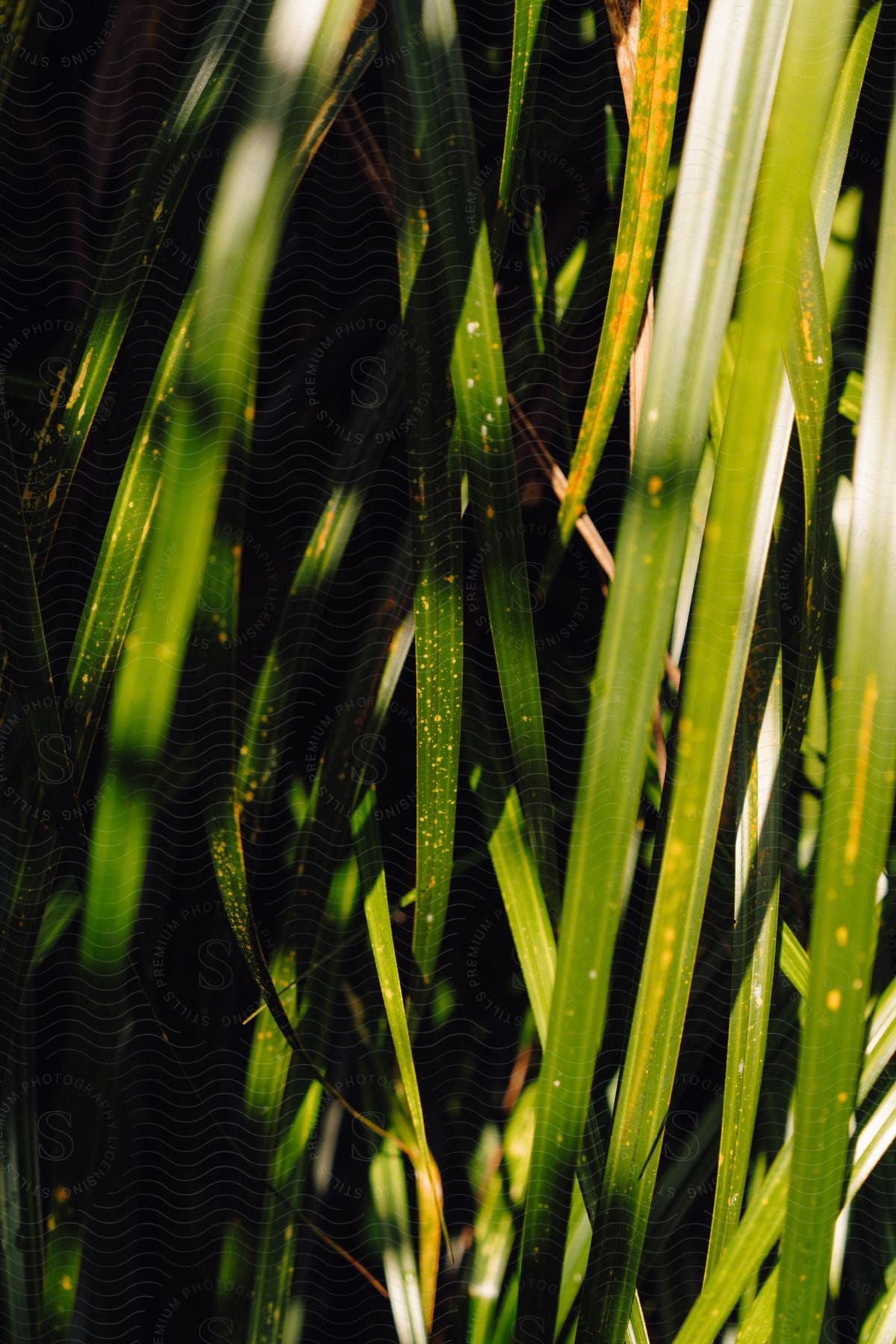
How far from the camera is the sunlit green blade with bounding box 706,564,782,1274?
22 centimetres

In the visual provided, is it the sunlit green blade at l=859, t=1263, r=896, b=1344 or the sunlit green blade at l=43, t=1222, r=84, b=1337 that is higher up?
the sunlit green blade at l=43, t=1222, r=84, b=1337

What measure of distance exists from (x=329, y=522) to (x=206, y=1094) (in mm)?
193

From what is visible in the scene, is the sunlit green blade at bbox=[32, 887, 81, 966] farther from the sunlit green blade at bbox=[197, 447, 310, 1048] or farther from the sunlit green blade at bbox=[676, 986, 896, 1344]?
the sunlit green blade at bbox=[676, 986, 896, 1344]

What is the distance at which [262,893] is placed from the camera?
261 millimetres

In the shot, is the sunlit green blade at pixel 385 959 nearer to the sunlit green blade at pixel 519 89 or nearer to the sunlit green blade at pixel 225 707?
the sunlit green blade at pixel 225 707

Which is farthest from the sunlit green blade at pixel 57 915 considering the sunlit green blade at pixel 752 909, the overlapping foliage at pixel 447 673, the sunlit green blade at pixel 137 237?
the sunlit green blade at pixel 752 909

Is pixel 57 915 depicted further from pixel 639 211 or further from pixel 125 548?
pixel 639 211

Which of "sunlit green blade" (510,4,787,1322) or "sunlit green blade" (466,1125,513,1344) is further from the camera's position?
"sunlit green blade" (466,1125,513,1344)

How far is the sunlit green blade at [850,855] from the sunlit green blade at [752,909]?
4 cm

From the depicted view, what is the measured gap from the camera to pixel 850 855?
6.7 inches

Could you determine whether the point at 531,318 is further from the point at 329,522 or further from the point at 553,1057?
the point at 553,1057

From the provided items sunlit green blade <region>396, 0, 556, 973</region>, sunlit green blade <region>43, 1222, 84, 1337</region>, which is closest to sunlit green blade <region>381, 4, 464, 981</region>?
sunlit green blade <region>396, 0, 556, 973</region>

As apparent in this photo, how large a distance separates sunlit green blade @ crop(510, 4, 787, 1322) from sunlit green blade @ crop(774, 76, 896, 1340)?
0.04m

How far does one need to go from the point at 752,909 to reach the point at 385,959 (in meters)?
0.11
